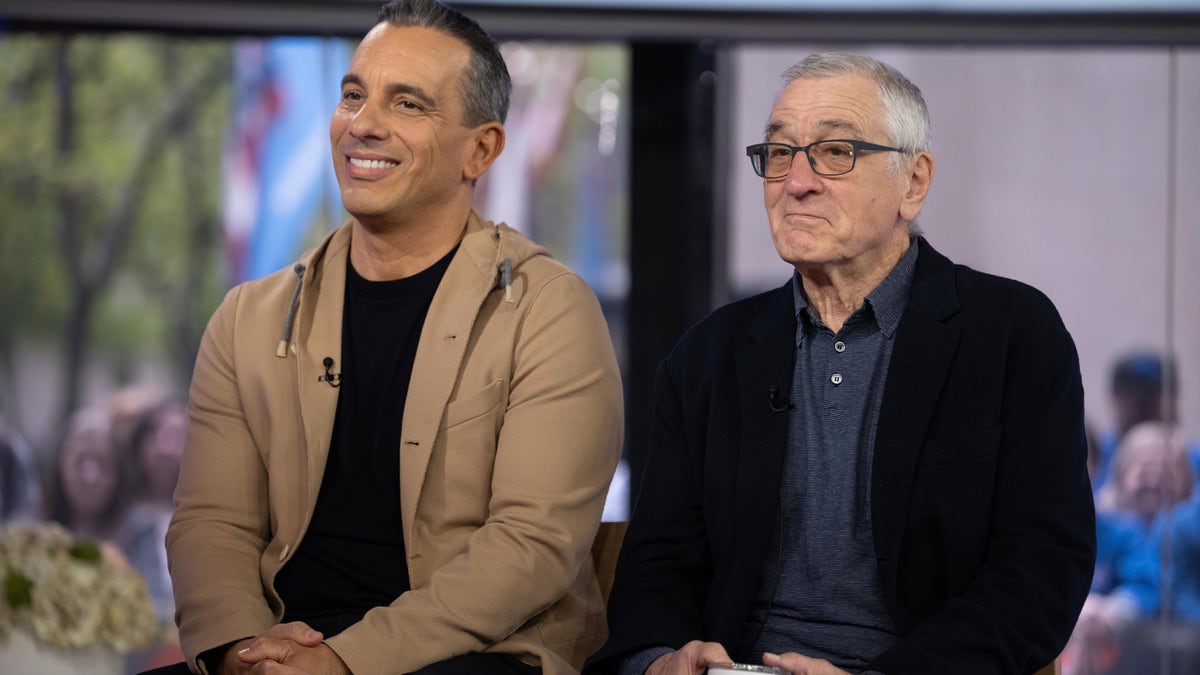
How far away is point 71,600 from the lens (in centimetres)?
327

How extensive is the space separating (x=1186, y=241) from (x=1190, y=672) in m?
1.58

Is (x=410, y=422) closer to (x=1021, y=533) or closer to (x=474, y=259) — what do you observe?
(x=474, y=259)

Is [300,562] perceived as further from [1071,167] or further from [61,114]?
[1071,167]

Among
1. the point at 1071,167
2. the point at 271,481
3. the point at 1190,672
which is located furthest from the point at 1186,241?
the point at 271,481

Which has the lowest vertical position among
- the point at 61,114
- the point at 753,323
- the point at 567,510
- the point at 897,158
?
the point at 567,510

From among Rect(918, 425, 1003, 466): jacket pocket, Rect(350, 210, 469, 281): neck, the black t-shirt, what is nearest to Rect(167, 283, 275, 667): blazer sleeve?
the black t-shirt

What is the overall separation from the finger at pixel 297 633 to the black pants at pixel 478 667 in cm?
20

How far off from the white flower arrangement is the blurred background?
165 cm

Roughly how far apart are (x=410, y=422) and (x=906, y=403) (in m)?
0.99

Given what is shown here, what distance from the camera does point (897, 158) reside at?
2.56 meters

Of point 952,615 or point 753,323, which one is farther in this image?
point 753,323

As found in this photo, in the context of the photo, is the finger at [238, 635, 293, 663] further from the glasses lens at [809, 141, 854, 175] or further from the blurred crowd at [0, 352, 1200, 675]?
the blurred crowd at [0, 352, 1200, 675]

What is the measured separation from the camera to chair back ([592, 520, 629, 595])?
302 cm

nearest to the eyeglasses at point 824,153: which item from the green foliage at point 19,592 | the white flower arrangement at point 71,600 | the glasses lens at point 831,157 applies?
the glasses lens at point 831,157
